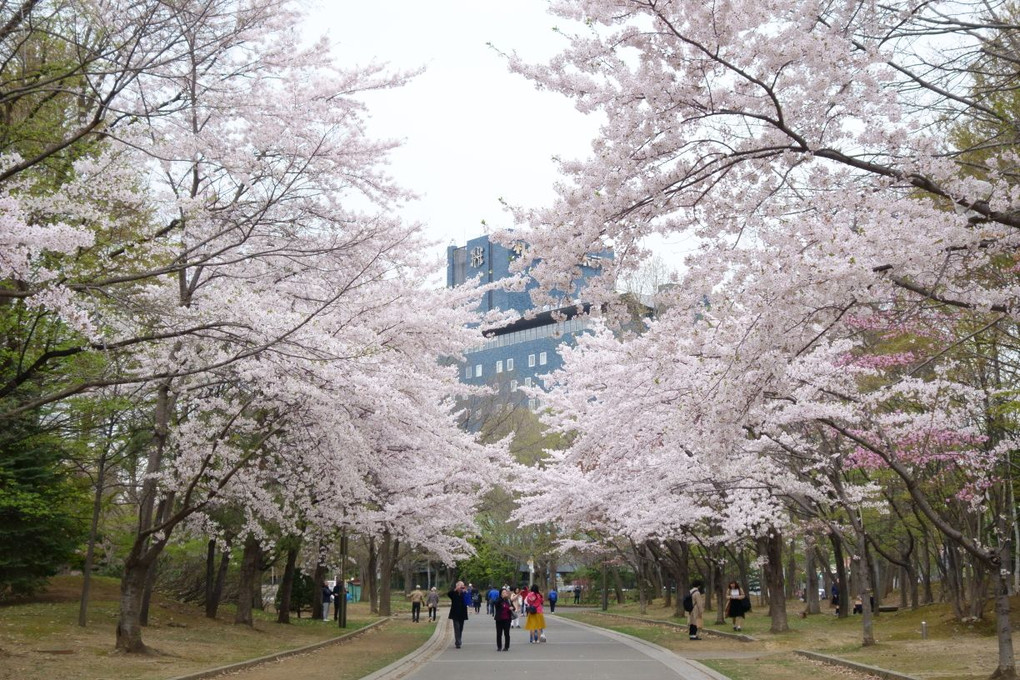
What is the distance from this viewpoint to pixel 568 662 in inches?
699

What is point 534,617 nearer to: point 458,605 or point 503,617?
point 503,617

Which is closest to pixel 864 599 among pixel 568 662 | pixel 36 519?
pixel 568 662

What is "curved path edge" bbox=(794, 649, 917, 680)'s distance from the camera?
1352 cm

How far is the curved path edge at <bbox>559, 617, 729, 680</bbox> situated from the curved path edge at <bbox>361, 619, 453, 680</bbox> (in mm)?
4516

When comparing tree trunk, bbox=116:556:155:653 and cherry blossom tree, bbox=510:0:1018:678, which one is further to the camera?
tree trunk, bbox=116:556:155:653

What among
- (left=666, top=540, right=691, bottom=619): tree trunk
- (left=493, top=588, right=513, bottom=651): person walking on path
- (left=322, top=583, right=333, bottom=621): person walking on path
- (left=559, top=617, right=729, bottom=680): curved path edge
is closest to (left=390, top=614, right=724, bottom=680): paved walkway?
(left=559, top=617, right=729, bottom=680): curved path edge

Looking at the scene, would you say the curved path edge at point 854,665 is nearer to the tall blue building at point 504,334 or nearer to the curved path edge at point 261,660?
the curved path edge at point 261,660

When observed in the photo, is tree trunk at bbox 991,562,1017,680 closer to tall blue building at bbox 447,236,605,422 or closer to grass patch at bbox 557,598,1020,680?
grass patch at bbox 557,598,1020,680

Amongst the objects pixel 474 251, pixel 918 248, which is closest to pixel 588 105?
pixel 918 248

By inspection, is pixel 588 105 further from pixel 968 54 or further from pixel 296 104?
pixel 296 104

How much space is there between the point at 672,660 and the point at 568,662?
201 cm

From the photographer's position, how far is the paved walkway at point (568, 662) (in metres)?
15.1

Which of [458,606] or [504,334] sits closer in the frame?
[458,606]

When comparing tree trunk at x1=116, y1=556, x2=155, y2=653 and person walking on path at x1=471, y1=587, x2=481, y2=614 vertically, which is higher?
tree trunk at x1=116, y1=556, x2=155, y2=653
